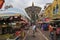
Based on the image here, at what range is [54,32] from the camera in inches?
825

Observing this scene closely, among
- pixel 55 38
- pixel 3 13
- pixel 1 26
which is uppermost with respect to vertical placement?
pixel 3 13

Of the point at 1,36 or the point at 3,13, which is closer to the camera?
the point at 3,13

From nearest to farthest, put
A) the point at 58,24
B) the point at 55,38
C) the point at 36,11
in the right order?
1. the point at 55,38
2. the point at 58,24
3. the point at 36,11

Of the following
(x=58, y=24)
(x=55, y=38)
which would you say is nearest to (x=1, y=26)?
(x=55, y=38)

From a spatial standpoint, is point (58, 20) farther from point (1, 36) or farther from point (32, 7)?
point (32, 7)

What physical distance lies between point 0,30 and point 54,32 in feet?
18.6

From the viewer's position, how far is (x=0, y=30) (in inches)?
708

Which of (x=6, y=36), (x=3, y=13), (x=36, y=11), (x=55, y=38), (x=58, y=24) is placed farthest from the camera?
(x=36, y=11)

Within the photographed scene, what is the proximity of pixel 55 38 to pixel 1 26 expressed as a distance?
5313 mm

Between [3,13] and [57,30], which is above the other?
[3,13]

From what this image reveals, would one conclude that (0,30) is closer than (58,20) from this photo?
Yes

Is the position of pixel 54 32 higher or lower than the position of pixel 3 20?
lower

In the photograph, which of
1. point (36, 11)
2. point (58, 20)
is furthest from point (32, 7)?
point (58, 20)

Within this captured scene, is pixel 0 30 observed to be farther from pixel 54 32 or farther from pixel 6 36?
pixel 54 32
